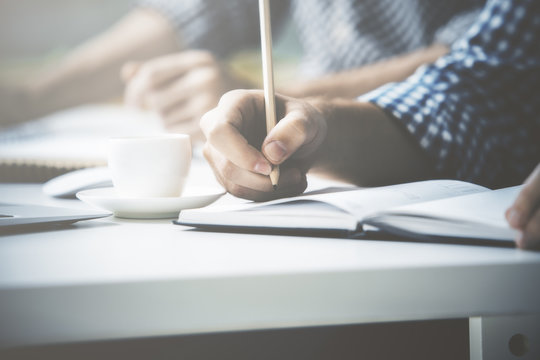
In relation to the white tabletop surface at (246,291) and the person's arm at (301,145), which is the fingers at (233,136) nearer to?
the person's arm at (301,145)

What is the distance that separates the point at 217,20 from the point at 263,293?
1182 millimetres

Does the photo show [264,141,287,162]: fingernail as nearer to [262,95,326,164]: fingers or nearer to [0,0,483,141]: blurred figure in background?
[262,95,326,164]: fingers

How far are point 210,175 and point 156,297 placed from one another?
484 mm

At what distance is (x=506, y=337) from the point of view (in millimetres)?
281

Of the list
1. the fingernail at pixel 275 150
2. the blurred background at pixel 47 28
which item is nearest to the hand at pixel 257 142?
the fingernail at pixel 275 150

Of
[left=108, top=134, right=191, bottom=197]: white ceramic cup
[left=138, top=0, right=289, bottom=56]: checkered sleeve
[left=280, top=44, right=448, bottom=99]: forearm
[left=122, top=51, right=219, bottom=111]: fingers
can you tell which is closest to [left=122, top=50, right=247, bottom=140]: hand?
[left=122, top=51, right=219, bottom=111]: fingers

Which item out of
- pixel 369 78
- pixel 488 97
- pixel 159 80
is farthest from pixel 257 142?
pixel 369 78

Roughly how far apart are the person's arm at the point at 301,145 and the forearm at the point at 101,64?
2.82 feet

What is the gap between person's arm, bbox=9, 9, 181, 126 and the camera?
1322mm

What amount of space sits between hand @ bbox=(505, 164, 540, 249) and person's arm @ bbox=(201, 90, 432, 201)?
16 cm

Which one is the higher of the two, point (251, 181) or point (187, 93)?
point (187, 93)

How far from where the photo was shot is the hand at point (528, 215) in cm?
29

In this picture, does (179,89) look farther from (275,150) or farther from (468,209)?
(468,209)

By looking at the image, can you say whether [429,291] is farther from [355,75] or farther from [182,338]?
[355,75]
